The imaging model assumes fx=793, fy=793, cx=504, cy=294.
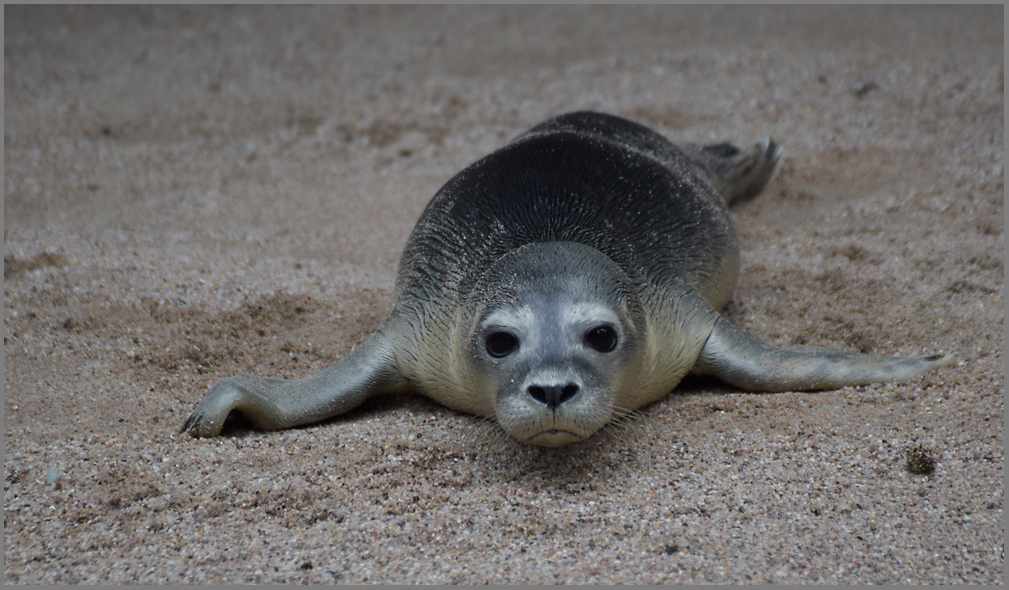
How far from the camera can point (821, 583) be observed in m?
2.44

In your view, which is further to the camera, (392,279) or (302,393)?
(392,279)

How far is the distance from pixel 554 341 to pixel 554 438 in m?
0.37

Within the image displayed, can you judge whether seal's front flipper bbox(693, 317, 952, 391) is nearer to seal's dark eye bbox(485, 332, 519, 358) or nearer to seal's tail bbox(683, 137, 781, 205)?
seal's dark eye bbox(485, 332, 519, 358)

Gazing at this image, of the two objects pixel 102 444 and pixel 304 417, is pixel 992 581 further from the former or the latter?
pixel 102 444

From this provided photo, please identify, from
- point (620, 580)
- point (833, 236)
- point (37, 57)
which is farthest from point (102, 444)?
point (37, 57)

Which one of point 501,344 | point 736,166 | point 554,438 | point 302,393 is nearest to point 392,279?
point 302,393

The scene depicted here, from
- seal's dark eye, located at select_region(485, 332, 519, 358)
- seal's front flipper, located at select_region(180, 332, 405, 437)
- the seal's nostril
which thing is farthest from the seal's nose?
seal's front flipper, located at select_region(180, 332, 405, 437)

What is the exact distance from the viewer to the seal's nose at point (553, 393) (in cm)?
284

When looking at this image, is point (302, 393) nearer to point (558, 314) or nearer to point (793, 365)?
point (558, 314)

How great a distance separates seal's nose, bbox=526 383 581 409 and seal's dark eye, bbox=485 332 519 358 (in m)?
0.27

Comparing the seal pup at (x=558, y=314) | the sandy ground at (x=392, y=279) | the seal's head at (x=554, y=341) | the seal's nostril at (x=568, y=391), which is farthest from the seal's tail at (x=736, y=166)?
the seal's nostril at (x=568, y=391)

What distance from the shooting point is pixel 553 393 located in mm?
2838

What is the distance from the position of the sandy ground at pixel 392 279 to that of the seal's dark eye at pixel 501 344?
42 centimetres

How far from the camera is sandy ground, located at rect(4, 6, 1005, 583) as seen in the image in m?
2.72
